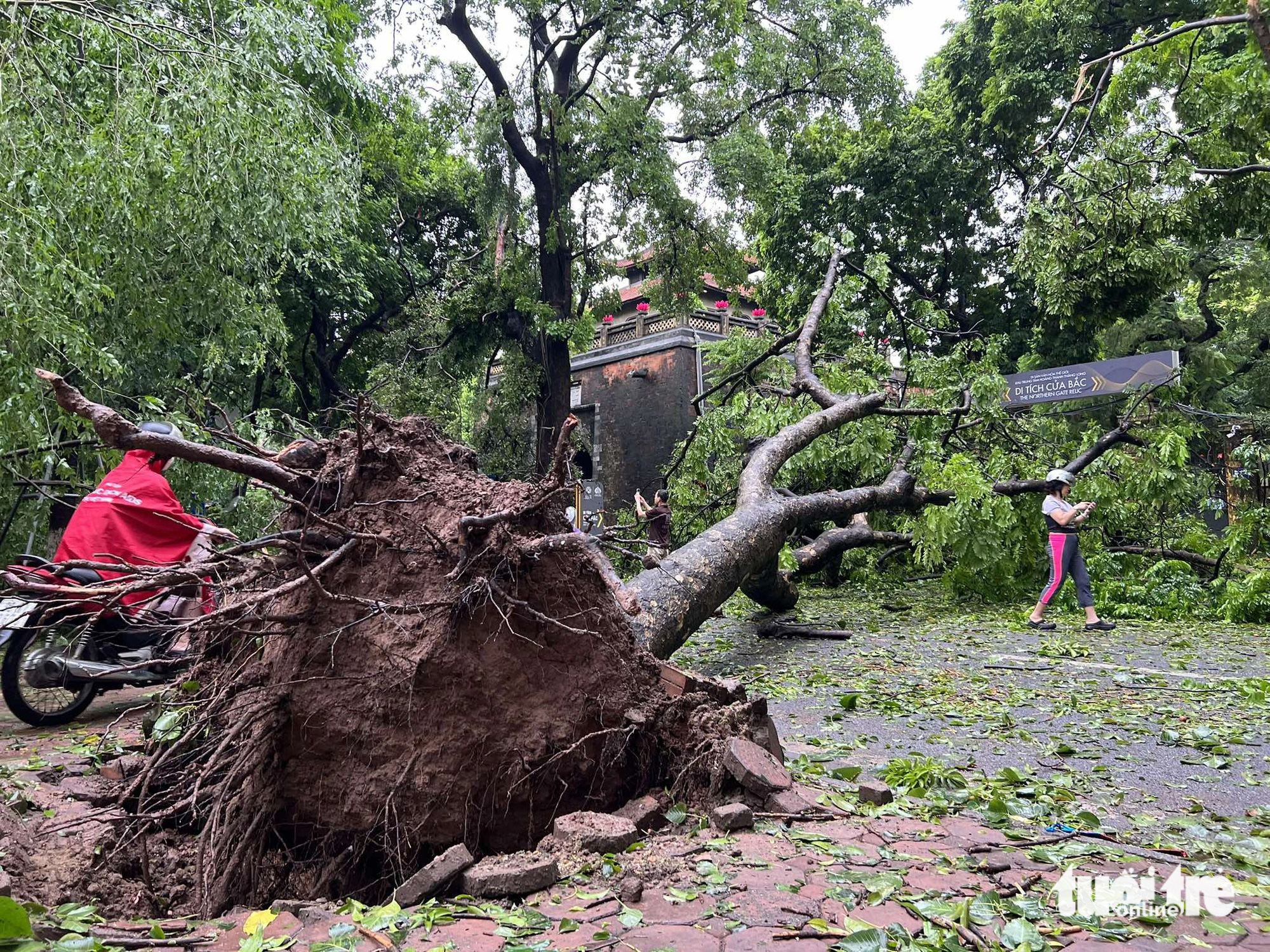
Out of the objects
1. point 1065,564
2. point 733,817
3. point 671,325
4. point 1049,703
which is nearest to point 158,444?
point 733,817

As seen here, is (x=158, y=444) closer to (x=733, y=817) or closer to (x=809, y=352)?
(x=733, y=817)

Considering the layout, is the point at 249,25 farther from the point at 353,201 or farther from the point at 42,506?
the point at 42,506

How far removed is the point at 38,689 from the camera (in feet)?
15.9

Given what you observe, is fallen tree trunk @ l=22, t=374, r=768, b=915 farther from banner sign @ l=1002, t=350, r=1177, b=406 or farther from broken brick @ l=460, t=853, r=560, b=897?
banner sign @ l=1002, t=350, r=1177, b=406

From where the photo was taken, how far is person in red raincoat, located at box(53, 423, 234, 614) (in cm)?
474

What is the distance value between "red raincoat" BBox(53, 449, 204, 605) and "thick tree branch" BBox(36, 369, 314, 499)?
1.76 metres

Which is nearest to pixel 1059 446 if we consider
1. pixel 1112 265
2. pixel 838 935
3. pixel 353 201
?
pixel 1112 265

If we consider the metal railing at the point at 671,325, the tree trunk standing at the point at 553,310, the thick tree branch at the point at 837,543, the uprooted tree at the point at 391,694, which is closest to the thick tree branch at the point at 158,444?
the uprooted tree at the point at 391,694

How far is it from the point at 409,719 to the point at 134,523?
2.97m

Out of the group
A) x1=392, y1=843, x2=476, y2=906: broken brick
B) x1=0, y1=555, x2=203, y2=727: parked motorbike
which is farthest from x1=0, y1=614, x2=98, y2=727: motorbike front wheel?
x1=392, y1=843, x2=476, y2=906: broken brick

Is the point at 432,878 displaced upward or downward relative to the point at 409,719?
downward

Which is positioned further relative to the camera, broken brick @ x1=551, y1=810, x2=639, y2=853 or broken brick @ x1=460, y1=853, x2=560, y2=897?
broken brick @ x1=551, y1=810, x2=639, y2=853

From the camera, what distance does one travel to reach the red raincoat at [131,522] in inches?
187

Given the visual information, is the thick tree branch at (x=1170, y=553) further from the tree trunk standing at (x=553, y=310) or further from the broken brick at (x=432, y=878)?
the tree trunk standing at (x=553, y=310)
